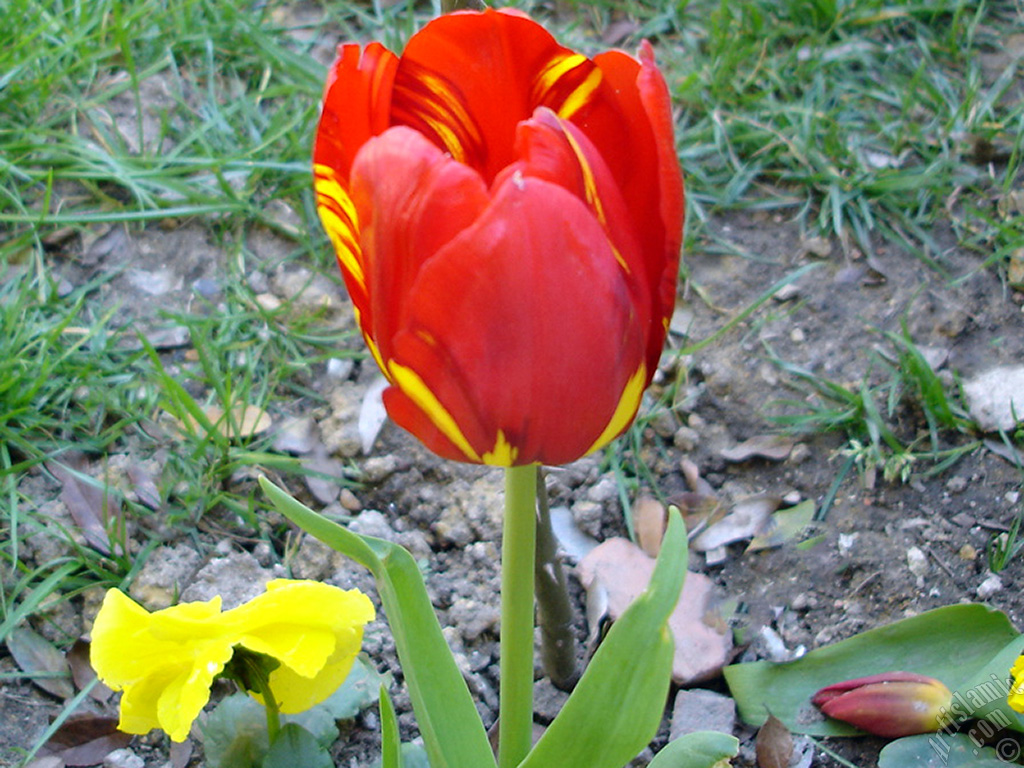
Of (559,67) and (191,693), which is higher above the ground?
(559,67)

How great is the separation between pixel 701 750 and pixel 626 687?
0.11 meters

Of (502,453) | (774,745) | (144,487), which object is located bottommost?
(774,745)

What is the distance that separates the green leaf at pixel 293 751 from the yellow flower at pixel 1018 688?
28.4 inches

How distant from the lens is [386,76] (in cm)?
91

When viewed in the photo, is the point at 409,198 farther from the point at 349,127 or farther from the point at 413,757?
the point at 413,757

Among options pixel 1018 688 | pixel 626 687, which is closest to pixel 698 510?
pixel 1018 688

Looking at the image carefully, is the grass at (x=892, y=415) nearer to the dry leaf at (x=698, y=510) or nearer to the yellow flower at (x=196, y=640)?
the dry leaf at (x=698, y=510)

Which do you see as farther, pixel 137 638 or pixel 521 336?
pixel 137 638

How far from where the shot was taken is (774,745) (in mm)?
1387

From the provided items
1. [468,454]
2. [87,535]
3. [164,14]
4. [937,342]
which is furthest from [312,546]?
[164,14]

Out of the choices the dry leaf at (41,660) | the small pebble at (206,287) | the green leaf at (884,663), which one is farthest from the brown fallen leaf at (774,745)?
the small pebble at (206,287)

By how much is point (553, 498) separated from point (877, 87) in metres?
1.17

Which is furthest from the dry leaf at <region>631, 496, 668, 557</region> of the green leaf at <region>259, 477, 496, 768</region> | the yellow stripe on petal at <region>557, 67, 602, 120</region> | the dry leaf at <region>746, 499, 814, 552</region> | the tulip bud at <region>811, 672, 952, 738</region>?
the yellow stripe on petal at <region>557, 67, 602, 120</region>

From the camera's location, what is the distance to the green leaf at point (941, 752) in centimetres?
131
